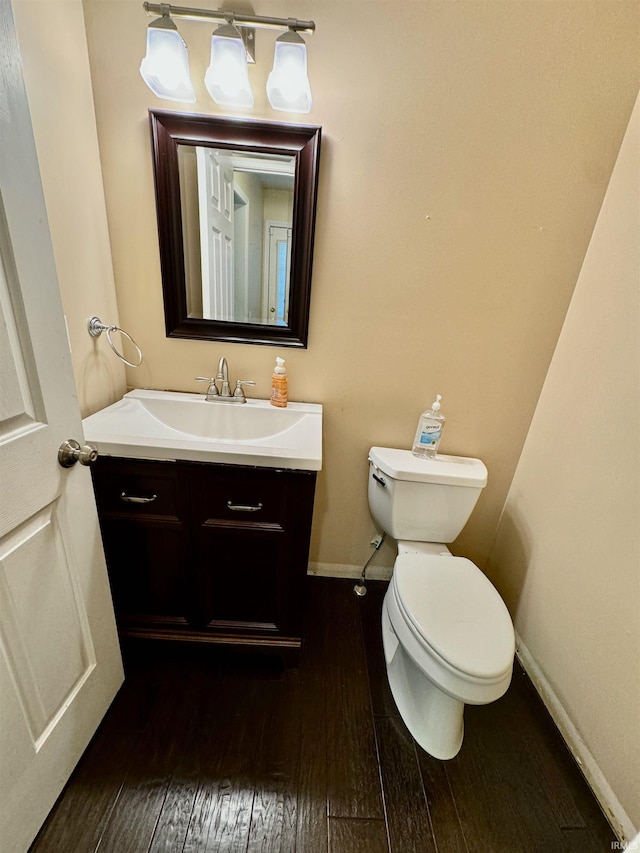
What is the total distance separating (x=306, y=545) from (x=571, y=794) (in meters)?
1.05

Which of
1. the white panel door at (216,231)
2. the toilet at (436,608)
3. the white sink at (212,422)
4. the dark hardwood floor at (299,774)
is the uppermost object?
the white panel door at (216,231)

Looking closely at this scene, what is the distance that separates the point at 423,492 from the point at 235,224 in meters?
1.15

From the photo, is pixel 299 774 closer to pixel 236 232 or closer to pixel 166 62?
pixel 236 232

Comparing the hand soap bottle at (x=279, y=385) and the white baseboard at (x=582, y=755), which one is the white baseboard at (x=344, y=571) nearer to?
the white baseboard at (x=582, y=755)

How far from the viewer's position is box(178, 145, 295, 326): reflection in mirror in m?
1.11

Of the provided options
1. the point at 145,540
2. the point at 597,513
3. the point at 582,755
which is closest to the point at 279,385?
the point at 145,540

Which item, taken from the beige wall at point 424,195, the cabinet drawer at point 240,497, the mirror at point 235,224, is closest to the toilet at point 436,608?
the beige wall at point 424,195

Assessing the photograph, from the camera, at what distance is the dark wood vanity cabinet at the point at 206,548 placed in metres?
0.99

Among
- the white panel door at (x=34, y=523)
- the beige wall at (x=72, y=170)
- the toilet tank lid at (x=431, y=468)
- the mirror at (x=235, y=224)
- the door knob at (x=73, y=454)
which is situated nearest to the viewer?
the white panel door at (x=34, y=523)

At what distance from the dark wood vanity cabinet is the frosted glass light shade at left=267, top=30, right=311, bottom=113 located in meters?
1.07

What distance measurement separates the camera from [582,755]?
1.04m

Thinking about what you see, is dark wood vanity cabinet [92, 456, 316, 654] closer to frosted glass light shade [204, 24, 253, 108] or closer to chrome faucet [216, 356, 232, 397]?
chrome faucet [216, 356, 232, 397]

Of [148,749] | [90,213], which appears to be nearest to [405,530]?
[148,749]

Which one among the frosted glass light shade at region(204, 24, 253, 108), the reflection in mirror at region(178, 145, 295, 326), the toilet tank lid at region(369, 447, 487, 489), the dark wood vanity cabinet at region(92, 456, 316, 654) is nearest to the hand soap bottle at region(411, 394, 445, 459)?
the toilet tank lid at region(369, 447, 487, 489)
